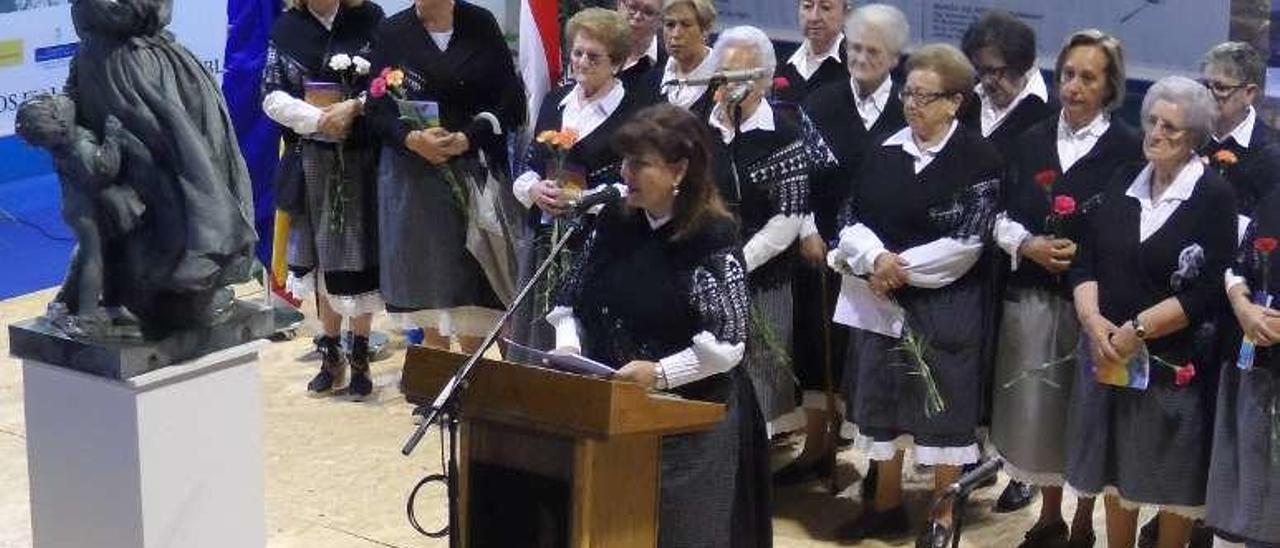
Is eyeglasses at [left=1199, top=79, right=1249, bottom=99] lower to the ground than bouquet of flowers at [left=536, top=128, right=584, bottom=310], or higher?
higher

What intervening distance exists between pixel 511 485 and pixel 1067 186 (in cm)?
185

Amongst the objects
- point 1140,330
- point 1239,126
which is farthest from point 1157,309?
point 1239,126

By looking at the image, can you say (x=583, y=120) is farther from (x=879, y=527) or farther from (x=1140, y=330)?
(x=1140, y=330)

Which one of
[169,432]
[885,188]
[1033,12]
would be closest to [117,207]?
[169,432]

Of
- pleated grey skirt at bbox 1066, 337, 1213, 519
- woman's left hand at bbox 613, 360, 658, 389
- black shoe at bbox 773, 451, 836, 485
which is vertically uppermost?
woman's left hand at bbox 613, 360, 658, 389

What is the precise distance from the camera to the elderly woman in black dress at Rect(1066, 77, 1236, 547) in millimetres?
4828

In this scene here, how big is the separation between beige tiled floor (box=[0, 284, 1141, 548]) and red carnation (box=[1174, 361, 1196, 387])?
0.90m

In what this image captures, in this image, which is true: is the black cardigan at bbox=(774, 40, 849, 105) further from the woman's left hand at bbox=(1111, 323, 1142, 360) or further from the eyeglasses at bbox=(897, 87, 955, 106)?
the woman's left hand at bbox=(1111, 323, 1142, 360)

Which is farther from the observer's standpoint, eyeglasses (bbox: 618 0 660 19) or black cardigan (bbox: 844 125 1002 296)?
eyeglasses (bbox: 618 0 660 19)

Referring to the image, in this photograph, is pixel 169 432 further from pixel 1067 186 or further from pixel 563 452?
pixel 1067 186

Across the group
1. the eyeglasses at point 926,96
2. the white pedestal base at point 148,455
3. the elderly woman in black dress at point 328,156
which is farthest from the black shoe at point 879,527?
the elderly woman in black dress at point 328,156

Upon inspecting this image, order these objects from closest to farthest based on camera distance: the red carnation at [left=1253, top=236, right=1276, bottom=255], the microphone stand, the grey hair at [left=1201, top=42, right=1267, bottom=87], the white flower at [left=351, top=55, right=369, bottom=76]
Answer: the microphone stand → the red carnation at [left=1253, top=236, right=1276, bottom=255] → the grey hair at [left=1201, top=42, right=1267, bottom=87] → the white flower at [left=351, top=55, right=369, bottom=76]

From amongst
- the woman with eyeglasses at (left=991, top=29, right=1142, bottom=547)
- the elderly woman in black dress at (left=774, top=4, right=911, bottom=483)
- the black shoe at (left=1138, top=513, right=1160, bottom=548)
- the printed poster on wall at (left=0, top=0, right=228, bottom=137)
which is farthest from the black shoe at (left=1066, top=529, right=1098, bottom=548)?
the printed poster on wall at (left=0, top=0, right=228, bottom=137)

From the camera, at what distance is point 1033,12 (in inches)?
296
